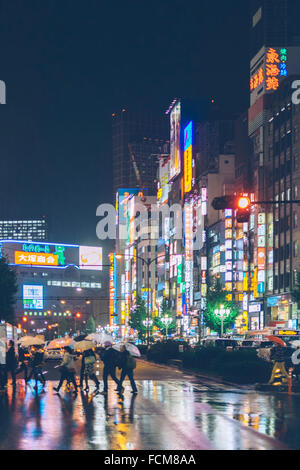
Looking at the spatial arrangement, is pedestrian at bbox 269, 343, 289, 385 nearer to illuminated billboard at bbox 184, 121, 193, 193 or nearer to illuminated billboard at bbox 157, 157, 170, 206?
illuminated billboard at bbox 184, 121, 193, 193

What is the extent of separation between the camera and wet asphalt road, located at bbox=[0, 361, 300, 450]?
15430 mm

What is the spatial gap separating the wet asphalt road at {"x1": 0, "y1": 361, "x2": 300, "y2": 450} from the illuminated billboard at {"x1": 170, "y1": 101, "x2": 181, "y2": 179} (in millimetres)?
119082

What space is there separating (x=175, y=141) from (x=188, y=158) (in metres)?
13.4

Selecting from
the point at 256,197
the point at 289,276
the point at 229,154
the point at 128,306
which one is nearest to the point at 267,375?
the point at 289,276

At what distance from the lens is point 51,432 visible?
17312mm

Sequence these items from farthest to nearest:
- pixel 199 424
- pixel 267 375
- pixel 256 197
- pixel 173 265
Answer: pixel 173 265 < pixel 256 197 < pixel 267 375 < pixel 199 424

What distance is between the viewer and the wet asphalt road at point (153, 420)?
607 inches

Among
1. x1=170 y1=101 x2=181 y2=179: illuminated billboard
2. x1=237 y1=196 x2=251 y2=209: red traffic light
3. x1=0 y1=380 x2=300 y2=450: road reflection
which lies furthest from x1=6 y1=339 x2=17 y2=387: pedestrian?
x1=170 y1=101 x2=181 y2=179: illuminated billboard

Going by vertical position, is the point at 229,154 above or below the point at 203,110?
below

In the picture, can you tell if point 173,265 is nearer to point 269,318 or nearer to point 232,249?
point 232,249

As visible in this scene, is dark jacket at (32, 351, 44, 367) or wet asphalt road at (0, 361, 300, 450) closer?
wet asphalt road at (0, 361, 300, 450)

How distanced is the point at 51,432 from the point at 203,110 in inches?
5413

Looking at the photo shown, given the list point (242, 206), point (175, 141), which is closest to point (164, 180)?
point (175, 141)

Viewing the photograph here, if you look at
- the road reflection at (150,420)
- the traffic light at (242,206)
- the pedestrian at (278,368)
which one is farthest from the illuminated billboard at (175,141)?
the traffic light at (242,206)
